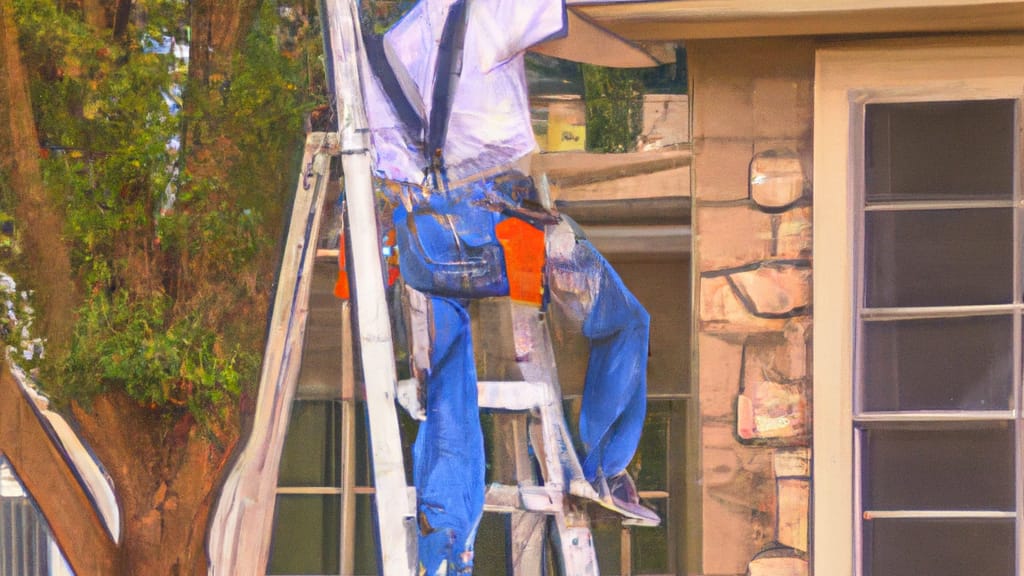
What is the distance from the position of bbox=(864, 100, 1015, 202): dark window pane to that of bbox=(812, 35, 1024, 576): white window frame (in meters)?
0.04

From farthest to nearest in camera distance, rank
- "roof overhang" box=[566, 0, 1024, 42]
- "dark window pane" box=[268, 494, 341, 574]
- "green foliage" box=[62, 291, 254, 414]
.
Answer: "dark window pane" box=[268, 494, 341, 574] → "green foliage" box=[62, 291, 254, 414] → "roof overhang" box=[566, 0, 1024, 42]

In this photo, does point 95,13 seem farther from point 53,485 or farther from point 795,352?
point 795,352

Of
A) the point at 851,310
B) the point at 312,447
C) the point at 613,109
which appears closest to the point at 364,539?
the point at 312,447

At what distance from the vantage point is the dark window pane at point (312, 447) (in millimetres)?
3078

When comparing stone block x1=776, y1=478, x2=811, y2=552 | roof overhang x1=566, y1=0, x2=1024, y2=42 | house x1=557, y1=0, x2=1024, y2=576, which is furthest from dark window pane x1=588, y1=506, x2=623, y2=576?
roof overhang x1=566, y1=0, x2=1024, y2=42

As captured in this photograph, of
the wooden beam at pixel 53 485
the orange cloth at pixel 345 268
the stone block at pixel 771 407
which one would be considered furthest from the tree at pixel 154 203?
the stone block at pixel 771 407

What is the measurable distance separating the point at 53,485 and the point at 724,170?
7.34 ft

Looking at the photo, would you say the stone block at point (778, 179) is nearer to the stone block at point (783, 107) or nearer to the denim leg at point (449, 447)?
the stone block at point (783, 107)

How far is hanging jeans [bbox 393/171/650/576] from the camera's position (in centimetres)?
302

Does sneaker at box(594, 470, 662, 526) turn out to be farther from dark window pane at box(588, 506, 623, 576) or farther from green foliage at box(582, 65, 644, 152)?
green foliage at box(582, 65, 644, 152)

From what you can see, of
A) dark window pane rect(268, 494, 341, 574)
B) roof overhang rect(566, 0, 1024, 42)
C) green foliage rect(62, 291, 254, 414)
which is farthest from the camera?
dark window pane rect(268, 494, 341, 574)

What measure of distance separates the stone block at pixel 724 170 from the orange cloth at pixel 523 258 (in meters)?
0.51

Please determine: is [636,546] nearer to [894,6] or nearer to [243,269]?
[243,269]

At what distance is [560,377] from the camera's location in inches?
120
